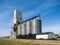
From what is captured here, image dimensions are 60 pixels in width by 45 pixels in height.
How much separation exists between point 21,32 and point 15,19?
25565mm

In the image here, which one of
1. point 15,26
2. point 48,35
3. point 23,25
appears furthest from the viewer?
point 15,26

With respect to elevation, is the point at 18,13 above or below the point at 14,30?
above

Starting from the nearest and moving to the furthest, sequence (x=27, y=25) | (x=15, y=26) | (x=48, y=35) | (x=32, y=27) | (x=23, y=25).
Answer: (x=48, y=35) < (x=32, y=27) < (x=27, y=25) < (x=23, y=25) < (x=15, y=26)

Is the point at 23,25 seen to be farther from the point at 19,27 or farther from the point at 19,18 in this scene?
the point at 19,18

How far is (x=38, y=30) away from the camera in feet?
430

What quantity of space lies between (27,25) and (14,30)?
31693 mm

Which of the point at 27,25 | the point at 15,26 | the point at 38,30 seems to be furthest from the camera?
the point at 15,26

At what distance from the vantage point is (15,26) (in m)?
173

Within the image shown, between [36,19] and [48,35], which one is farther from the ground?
[36,19]

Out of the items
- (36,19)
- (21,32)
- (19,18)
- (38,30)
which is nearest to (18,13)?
(19,18)

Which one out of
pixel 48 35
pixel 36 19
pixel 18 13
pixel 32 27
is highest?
pixel 18 13

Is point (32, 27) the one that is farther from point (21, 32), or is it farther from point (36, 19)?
point (21, 32)

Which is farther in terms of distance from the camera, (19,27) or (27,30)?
(19,27)

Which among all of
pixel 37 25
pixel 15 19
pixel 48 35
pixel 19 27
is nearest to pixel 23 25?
pixel 19 27
